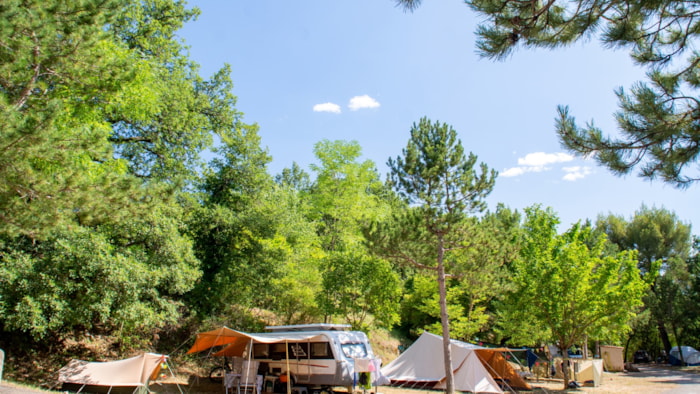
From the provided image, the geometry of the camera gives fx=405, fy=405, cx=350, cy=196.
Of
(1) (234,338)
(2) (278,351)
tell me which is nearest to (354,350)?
(2) (278,351)

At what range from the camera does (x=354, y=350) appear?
1133cm

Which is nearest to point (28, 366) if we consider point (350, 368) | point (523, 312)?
point (350, 368)

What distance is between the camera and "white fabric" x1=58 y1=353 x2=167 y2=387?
9.74 meters

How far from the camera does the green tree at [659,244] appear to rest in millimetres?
31344

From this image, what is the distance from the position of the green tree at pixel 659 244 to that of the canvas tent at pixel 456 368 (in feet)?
78.3

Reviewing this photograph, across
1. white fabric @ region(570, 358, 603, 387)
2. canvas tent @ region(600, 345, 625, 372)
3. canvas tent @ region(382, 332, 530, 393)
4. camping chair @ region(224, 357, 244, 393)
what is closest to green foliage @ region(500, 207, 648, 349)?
white fabric @ region(570, 358, 603, 387)

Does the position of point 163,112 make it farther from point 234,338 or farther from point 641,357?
point 641,357

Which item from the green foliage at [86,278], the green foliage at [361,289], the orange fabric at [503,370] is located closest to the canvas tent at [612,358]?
the orange fabric at [503,370]

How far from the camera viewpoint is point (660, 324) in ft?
108

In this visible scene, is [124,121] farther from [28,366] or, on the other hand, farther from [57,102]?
[57,102]

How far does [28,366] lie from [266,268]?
8.03 metres

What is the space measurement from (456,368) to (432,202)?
562 cm

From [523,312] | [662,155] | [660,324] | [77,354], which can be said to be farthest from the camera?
[660,324]

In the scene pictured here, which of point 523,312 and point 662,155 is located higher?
point 662,155
